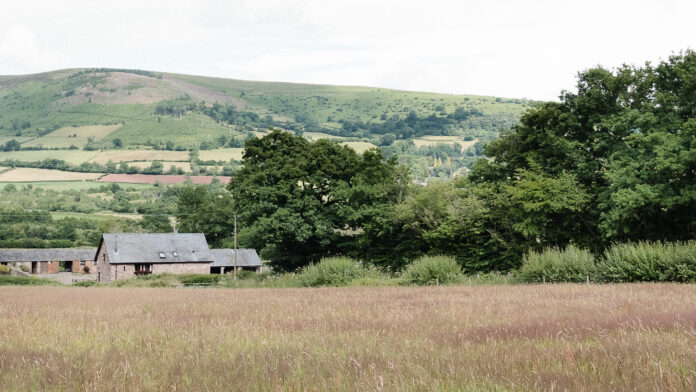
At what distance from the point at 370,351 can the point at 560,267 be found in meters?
25.7

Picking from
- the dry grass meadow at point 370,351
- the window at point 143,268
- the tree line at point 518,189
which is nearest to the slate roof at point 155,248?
the window at point 143,268

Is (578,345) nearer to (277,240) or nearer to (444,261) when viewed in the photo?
(444,261)

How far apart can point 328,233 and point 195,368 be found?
180ft

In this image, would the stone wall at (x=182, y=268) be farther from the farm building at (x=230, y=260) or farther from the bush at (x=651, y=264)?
the bush at (x=651, y=264)

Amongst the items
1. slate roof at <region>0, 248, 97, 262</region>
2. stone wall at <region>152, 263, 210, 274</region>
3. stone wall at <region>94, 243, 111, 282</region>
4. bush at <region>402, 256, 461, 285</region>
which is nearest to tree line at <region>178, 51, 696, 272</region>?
bush at <region>402, 256, 461, 285</region>

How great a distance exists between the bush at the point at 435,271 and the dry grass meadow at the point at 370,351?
21351 millimetres

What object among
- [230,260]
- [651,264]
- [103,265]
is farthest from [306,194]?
[103,265]

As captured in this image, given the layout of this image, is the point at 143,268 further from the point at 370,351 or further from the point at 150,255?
the point at 370,351

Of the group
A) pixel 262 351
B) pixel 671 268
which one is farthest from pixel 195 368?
pixel 671 268

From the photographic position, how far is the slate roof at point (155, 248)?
89125mm

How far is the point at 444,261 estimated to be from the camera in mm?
35688

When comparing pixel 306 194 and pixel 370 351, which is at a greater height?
pixel 370 351

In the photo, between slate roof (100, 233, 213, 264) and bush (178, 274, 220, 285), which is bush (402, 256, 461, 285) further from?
slate roof (100, 233, 213, 264)

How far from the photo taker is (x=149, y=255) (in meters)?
90.6
